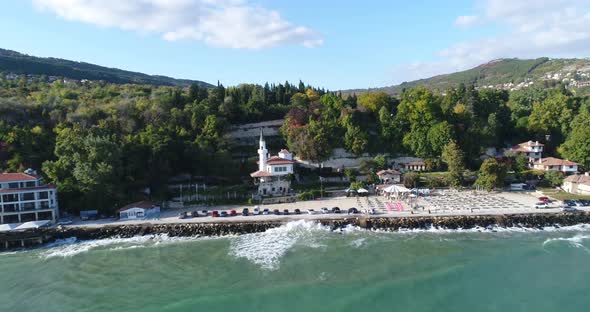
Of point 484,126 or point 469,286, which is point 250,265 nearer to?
point 469,286

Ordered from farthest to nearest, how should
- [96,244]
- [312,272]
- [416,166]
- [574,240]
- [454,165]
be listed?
[416,166], [454,165], [96,244], [574,240], [312,272]

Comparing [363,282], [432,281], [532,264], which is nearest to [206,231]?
[363,282]

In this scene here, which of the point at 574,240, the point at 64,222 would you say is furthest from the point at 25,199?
the point at 574,240

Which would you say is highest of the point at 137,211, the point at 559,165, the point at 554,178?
the point at 559,165

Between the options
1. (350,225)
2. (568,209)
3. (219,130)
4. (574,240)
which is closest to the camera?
(574,240)

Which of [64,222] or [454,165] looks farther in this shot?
[454,165]

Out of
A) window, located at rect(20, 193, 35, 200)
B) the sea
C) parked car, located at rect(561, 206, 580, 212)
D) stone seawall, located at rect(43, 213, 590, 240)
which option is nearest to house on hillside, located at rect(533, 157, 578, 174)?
parked car, located at rect(561, 206, 580, 212)

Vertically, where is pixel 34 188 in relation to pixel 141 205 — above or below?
above

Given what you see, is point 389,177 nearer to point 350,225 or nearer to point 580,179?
point 350,225
